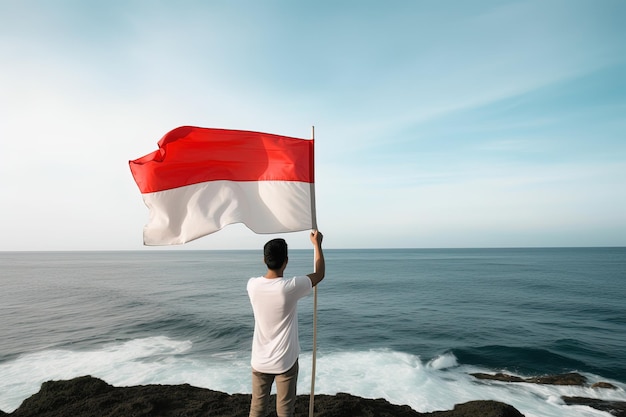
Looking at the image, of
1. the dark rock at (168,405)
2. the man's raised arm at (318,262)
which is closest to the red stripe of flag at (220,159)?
the man's raised arm at (318,262)

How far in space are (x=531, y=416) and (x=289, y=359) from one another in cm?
1142

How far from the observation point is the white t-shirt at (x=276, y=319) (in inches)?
149

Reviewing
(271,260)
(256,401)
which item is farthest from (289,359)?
(271,260)

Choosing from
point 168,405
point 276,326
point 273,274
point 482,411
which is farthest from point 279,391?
point 482,411

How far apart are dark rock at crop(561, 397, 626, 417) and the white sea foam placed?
38cm

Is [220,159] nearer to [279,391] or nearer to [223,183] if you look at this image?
[223,183]

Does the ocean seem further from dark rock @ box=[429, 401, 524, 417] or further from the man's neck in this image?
the man's neck

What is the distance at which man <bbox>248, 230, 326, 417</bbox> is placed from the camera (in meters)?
3.81

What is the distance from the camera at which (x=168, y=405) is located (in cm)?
821

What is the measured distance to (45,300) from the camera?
40.6m

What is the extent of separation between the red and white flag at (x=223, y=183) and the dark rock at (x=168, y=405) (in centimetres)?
446

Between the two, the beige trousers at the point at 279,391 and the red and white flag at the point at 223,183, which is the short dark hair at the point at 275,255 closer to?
the beige trousers at the point at 279,391

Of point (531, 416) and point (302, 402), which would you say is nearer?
point (302, 402)

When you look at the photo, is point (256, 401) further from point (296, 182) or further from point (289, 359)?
point (296, 182)
